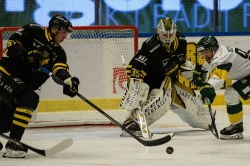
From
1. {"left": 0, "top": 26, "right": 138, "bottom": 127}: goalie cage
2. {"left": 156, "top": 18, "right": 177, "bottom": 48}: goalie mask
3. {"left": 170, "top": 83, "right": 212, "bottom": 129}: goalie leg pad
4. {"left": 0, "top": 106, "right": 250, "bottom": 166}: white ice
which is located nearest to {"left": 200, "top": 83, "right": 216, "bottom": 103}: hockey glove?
{"left": 0, "top": 106, "right": 250, "bottom": 166}: white ice

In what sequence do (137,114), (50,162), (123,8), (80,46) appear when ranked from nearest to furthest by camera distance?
(50,162) → (137,114) → (80,46) → (123,8)

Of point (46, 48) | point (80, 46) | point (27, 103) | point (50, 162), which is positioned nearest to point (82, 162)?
point (50, 162)

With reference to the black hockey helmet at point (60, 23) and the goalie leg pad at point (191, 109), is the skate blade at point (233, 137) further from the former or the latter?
the black hockey helmet at point (60, 23)

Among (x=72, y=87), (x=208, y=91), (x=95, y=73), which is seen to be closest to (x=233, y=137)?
(x=208, y=91)

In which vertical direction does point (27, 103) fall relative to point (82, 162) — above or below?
above

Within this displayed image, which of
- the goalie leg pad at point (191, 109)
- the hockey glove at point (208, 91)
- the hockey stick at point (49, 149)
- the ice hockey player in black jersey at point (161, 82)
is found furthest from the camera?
the goalie leg pad at point (191, 109)

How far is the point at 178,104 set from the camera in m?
5.81

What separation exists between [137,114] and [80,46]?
1.40m

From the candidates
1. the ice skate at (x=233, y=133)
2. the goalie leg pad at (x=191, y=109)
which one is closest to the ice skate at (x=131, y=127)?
the goalie leg pad at (x=191, y=109)

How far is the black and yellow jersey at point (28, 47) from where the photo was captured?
4742 millimetres

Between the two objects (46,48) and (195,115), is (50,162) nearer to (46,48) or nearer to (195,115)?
(46,48)

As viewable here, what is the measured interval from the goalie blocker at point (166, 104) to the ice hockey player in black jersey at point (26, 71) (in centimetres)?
83

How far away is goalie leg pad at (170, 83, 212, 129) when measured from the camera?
5820mm

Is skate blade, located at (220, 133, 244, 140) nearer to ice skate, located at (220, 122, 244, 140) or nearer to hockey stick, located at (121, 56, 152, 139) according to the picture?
ice skate, located at (220, 122, 244, 140)
